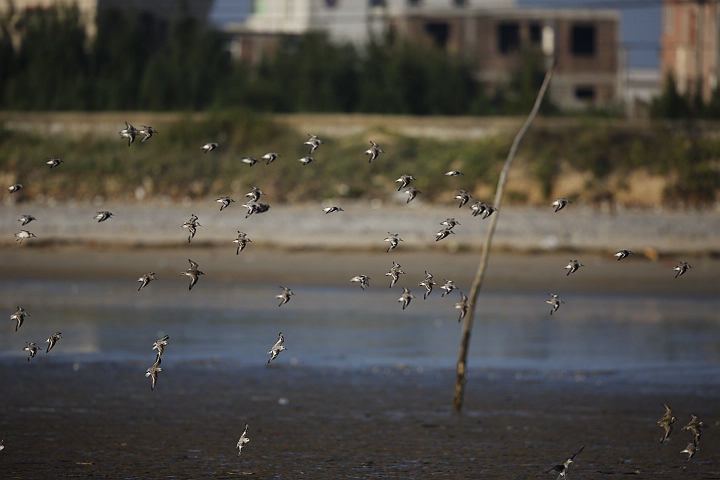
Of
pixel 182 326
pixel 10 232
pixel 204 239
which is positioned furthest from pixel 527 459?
pixel 10 232

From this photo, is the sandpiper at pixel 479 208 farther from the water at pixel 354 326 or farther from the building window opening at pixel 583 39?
the building window opening at pixel 583 39

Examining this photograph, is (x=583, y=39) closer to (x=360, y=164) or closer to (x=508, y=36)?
(x=508, y=36)

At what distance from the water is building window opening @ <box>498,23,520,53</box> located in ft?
177

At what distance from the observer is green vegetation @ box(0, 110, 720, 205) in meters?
38.2

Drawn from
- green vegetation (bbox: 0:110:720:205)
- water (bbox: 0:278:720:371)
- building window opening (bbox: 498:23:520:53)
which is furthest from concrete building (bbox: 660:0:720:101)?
water (bbox: 0:278:720:371)

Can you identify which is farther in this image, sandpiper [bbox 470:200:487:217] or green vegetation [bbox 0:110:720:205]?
green vegetation [bbox 0:110:720:205]

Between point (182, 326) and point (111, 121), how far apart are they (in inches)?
934

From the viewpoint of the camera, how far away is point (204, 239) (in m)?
31.5

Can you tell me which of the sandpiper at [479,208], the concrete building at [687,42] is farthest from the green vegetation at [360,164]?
the sandpiper at [479,208]

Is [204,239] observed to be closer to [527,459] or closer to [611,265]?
[611,265]

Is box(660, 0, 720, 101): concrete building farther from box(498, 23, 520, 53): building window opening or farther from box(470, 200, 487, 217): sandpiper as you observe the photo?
box(470, 200, 487, 217): sandpiper

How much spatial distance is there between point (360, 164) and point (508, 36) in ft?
136

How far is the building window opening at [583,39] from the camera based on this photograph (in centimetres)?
7956

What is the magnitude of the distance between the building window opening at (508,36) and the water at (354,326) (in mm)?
53818
